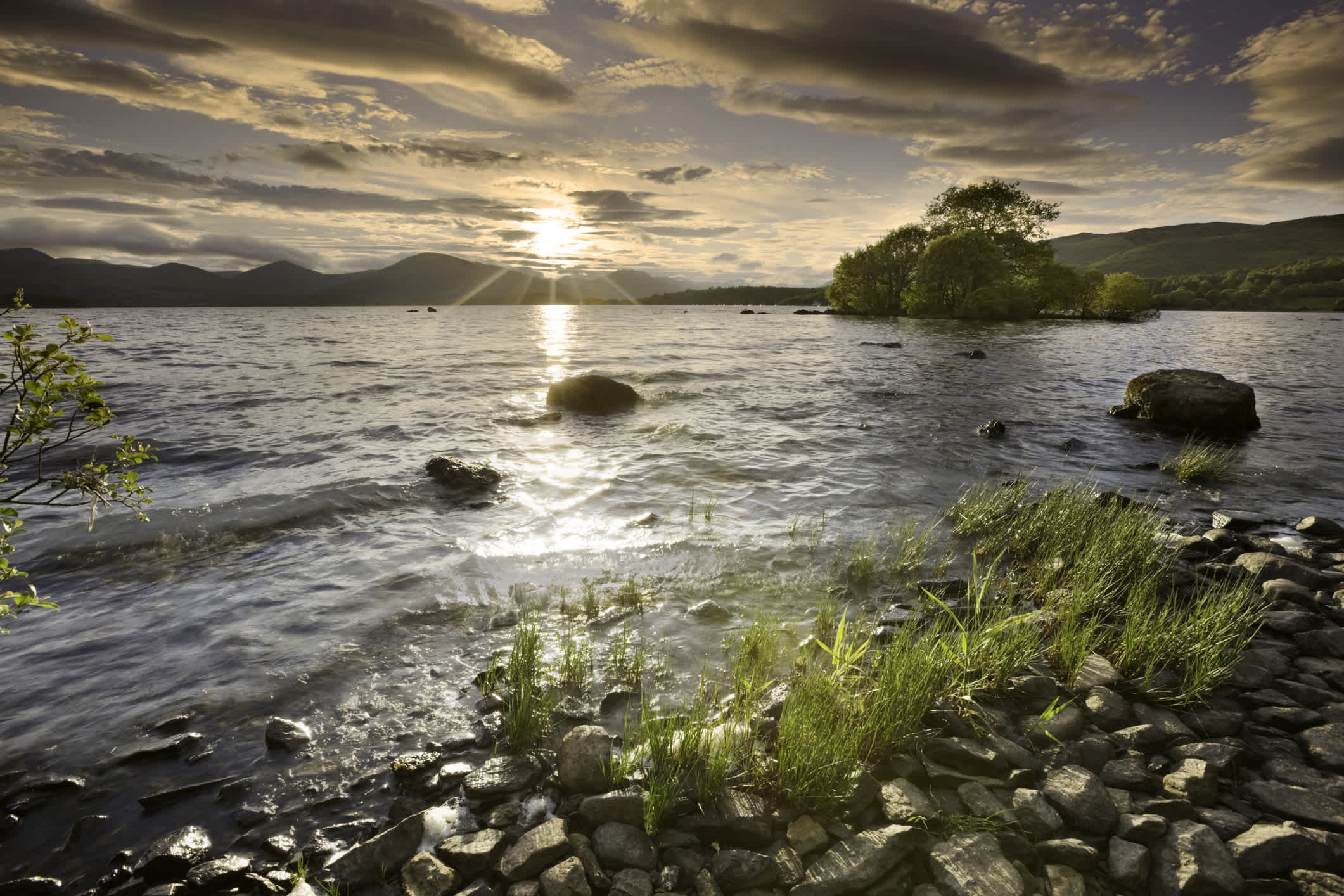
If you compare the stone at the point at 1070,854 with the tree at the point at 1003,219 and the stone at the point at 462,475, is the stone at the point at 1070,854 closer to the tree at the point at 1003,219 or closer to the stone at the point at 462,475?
the stone at the point at 462,475

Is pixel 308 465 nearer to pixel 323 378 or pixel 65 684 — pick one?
pixel 65 684

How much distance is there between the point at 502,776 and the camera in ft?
16.8

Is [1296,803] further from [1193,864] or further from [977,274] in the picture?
[977,274]

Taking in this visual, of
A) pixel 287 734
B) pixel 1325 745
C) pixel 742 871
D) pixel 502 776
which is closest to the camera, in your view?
pixel 742 871

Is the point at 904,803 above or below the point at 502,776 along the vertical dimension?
above

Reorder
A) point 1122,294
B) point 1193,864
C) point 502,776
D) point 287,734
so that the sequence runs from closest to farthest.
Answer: point 1193,864 → point 502,776 → point 287,734 → point 1122,294

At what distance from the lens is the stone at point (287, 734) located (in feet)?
18.8

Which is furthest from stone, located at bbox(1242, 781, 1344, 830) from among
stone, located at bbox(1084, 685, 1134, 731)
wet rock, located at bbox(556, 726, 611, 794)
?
wet rock, located at bbox(556, 726, 611, 794)

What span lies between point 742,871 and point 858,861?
32.4 inches

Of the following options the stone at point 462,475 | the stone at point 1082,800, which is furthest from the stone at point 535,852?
the stone at point 462,475

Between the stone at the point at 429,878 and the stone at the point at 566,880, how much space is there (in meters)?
0.68

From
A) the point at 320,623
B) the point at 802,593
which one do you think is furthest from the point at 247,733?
the point at 802,593

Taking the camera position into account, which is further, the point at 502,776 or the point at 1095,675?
the point at 1095,675

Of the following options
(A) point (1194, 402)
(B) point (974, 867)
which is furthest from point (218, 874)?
(A) point (1194, 402)
